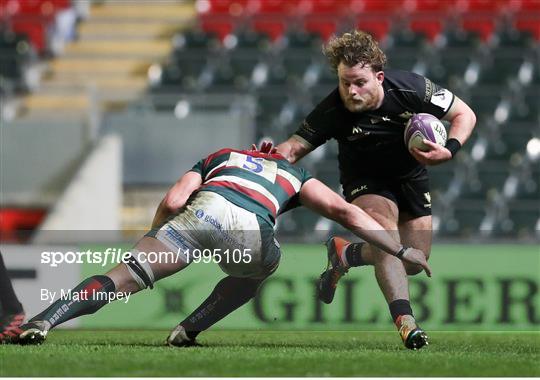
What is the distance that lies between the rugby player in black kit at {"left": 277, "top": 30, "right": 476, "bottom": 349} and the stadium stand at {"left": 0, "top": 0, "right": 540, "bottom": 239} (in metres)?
4.78

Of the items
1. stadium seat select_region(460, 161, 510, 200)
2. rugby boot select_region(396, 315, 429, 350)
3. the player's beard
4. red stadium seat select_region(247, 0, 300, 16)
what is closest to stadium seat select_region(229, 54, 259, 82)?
red stadium seat select_region(247, 0, 300, 16)

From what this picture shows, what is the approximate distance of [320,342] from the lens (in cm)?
853

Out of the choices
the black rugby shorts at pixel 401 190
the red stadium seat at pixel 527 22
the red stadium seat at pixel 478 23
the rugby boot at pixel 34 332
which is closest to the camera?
the rugby boot at pixel 34 332

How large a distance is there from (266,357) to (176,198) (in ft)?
3.50

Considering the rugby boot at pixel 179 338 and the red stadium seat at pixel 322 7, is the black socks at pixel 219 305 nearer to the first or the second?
the rugby boot at pixel 179 338

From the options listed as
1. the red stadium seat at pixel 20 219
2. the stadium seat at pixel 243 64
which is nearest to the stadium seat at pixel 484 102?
the stadium seat at pixel 243 64

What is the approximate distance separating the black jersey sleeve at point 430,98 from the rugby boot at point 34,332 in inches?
109

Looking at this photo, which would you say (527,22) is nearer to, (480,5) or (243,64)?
(480,5)

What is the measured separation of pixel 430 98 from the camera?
8195mm

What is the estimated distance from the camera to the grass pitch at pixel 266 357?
623cm

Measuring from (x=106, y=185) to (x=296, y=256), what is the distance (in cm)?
478

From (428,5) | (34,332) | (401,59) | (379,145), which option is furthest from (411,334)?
(428,5)

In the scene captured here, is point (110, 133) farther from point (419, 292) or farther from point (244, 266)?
point (244, 266)

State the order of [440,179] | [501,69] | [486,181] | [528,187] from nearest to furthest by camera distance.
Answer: [528,187] → [440,179] → [486,181] → [501,69]
